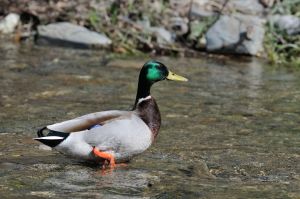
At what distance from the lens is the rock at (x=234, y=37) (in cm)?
1156

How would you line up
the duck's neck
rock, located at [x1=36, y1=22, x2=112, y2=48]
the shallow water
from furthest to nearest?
rock, located at [x1=36, y1=22, x2=112, y2=48], the duck's neck, the shallow water

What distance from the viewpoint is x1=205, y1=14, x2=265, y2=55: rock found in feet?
37.9

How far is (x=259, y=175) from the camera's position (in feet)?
19.2

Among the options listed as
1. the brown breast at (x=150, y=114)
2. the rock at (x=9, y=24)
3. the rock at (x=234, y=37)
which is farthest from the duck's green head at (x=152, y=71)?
the rock at (x=9, y=24)

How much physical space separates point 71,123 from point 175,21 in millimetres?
6794

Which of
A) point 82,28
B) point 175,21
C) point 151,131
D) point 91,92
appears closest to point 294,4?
point 175,21

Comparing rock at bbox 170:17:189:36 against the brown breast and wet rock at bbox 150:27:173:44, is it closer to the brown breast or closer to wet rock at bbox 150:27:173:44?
wet rock at bbox 150:27:173:44

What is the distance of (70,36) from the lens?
11859 mm

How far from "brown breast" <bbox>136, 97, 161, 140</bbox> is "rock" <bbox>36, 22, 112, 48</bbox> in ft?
18.2

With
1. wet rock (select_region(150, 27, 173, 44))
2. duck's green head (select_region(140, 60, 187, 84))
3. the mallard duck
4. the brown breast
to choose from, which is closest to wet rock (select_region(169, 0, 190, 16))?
wet rock (select_region(150, 27, 173, 44))

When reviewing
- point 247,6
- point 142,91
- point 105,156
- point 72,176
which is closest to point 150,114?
point 142,91

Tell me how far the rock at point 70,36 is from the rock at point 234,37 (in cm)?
143

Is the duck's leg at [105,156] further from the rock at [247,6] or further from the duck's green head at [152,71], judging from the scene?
the rock at [247,6]

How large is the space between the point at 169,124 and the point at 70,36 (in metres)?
4.49
